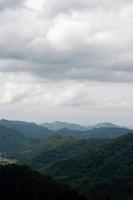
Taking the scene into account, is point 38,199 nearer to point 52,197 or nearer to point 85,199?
point 52,197

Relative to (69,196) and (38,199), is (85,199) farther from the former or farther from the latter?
(38,199)

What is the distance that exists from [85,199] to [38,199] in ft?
68.1

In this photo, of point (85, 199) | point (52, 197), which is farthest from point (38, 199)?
point (85, 199)

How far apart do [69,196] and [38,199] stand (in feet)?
44.9

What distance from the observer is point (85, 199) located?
19400 centimetres

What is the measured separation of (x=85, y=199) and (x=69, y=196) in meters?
7.33

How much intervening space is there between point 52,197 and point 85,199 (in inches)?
567

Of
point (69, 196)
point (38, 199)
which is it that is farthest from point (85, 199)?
point (38, 199)

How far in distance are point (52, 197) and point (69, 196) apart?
7.34 m

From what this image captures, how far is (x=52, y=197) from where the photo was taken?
647 feet

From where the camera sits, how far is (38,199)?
199m
